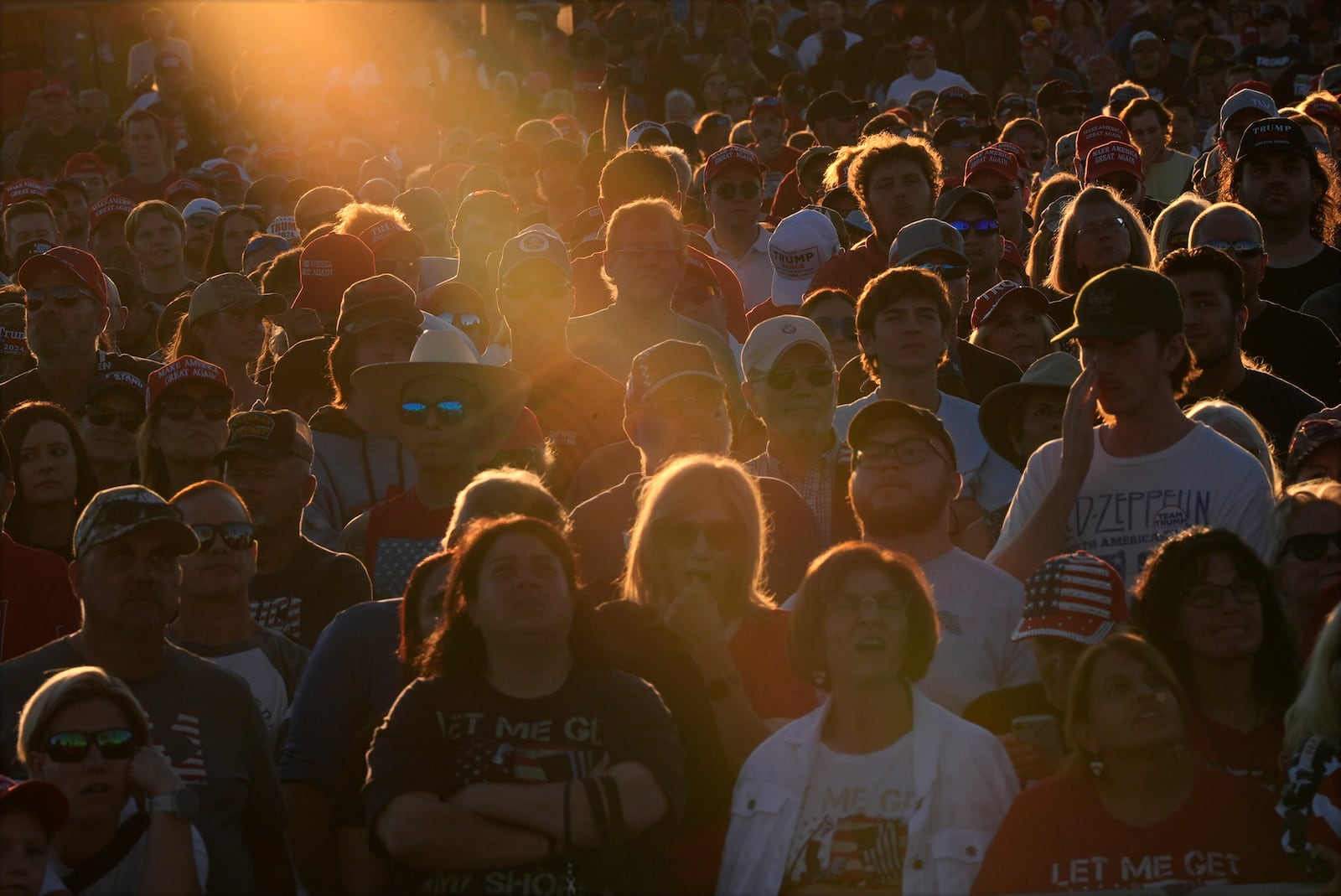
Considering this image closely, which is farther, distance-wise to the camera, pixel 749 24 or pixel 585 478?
pixel 749 24

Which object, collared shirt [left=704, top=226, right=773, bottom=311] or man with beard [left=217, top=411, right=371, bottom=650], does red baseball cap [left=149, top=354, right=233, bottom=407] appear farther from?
collared shirt [left=704, top=226, right=773, bottom=311]

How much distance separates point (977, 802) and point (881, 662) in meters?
0.45

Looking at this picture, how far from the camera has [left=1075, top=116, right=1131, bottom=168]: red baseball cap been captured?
10.8m

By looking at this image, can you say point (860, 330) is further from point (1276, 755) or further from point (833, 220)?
point (833, 220)

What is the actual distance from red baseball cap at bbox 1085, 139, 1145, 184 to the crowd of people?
0.09 feet

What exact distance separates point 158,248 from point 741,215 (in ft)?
11.2

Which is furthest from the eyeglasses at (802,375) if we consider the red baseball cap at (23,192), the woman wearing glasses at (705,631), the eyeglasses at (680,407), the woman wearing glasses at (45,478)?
the red baseball cap at (23,192)

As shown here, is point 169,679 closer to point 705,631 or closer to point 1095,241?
point 705,631

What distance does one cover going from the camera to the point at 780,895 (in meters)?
5.15

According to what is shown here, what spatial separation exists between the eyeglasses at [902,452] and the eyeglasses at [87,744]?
239cm

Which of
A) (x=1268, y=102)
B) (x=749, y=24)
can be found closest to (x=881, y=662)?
(x=1268, y=102)

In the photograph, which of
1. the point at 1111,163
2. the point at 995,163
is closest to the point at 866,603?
the point at 1111,163

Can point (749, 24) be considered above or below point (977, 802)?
above

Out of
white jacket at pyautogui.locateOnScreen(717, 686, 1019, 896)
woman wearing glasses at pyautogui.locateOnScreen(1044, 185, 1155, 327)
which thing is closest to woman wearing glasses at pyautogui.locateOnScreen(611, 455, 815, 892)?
white jacket at pyautogui.locateOnScreen(717, 686, 1019, 896)
